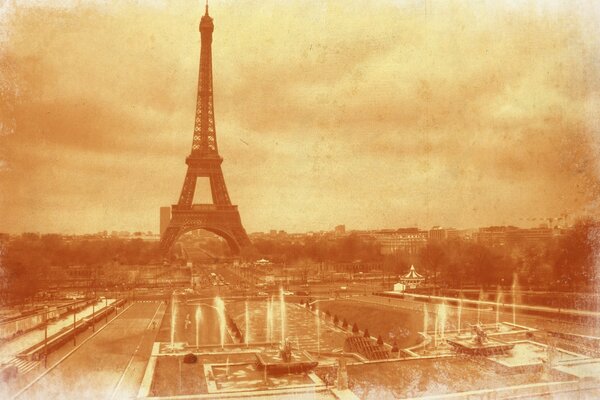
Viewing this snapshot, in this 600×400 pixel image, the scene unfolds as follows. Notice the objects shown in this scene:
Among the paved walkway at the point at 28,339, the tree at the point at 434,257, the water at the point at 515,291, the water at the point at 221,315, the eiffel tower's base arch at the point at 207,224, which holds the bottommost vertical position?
the water at the point at 221,315

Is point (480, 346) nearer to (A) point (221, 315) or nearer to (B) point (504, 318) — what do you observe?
(B) point (504, 318)

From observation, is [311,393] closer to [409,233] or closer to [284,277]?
[284,277]

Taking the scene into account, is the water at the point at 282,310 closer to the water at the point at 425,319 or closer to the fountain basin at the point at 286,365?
the fountain basin at the point at 286,365

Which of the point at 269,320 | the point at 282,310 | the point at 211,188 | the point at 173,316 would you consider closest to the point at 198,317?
the point at 173,316

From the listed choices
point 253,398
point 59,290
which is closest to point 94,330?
point 253,398

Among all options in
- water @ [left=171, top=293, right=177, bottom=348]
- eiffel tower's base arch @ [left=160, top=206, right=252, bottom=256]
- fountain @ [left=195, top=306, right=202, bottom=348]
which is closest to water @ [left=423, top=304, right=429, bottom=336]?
fountain @ [left=195, top=306, right=202, bottom=348]

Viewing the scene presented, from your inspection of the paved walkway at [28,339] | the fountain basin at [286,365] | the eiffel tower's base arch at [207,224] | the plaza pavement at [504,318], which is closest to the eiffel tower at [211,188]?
the eiffel tower's base arch at [207,224]

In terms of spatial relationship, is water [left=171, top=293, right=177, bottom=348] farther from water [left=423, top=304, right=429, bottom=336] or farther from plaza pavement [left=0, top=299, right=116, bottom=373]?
water [left=423, top=304, right=429, bottom=336]

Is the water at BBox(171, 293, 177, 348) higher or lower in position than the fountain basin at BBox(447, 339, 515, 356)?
lower

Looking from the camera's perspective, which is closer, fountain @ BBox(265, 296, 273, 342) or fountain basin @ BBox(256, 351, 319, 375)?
fountain basin @ BBox(256, 351, 319, 375)
